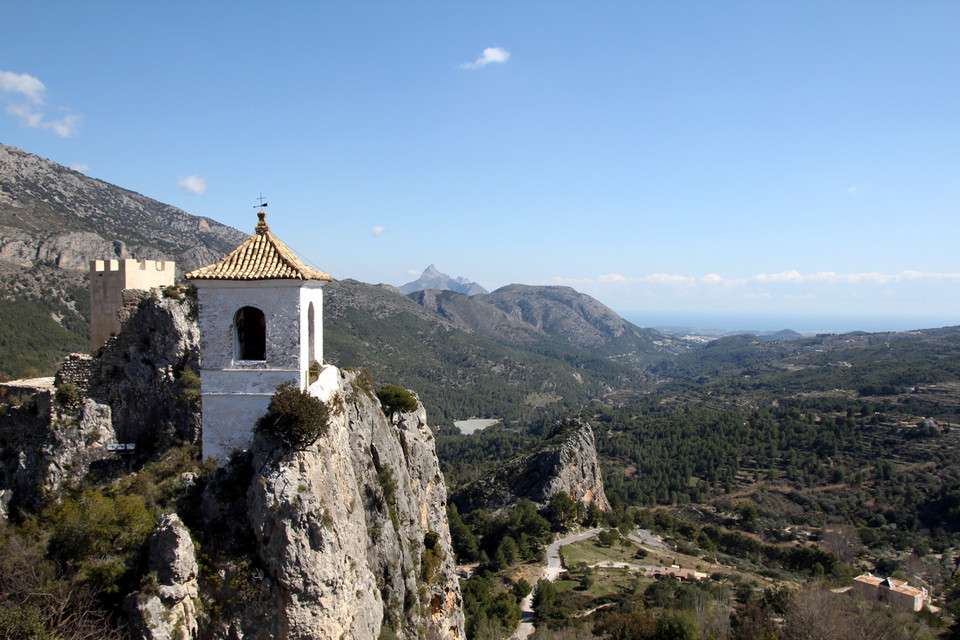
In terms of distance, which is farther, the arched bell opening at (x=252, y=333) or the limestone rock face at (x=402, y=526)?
the limestone rock face at (x=402, y=526)

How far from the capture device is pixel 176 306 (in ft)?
56.5

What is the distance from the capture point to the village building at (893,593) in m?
38.8

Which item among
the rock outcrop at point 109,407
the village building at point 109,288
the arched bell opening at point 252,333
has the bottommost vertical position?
the rock outcrop at point 109,407

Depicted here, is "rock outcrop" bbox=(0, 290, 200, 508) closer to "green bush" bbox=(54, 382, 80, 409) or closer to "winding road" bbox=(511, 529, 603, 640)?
"green bush" bbox=(54, 382, 80, 409)

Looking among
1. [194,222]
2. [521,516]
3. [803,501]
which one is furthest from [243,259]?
[194,222]

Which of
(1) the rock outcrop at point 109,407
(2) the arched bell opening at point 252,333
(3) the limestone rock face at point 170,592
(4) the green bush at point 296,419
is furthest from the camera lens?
(2) the arched bell opening at point 252,333

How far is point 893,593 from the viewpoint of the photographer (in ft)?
131

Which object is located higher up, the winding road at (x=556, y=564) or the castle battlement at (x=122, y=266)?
the castle battlement at (x=122, y=266)

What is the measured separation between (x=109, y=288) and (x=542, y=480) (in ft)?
205

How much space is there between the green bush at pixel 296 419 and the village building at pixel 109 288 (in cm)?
867

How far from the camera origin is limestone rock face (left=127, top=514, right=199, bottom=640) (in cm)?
1133

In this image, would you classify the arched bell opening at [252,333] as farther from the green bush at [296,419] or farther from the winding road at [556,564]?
the winding road at [556,564]


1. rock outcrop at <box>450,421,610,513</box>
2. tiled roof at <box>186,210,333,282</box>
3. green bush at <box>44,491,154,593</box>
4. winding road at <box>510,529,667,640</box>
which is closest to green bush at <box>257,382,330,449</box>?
tiled roof at <box>186,210,333,282</box>

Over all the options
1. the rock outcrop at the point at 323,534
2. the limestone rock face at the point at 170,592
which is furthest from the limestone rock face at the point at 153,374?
the limestone rock face at the point at 170,592
